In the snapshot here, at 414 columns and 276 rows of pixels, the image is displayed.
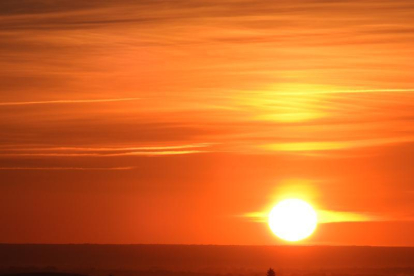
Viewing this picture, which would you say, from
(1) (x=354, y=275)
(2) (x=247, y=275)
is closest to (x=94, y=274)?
(2) (x=247, y=275)

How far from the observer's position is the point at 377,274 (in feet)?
487

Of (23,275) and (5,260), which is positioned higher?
(5,260)

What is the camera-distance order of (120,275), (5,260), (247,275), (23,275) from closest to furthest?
(23,275)
(120,275)
(247,275)
(5,260)

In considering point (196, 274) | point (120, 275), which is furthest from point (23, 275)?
point (196, 274)

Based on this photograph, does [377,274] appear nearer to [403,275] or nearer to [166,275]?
[403,275]

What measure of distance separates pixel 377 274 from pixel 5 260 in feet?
232

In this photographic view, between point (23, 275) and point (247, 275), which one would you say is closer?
point (23, 275)

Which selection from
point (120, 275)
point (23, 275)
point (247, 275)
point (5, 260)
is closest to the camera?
point (23, 275)

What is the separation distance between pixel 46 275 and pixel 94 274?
67.8 metres

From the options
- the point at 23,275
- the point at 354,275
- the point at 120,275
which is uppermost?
the point at 354,275

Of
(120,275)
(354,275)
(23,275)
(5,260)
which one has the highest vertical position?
(5,260)

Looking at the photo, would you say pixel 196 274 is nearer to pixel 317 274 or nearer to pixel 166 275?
pixel 166 275

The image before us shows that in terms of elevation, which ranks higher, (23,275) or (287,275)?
(287,275)

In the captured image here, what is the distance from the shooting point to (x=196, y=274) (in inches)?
5531
